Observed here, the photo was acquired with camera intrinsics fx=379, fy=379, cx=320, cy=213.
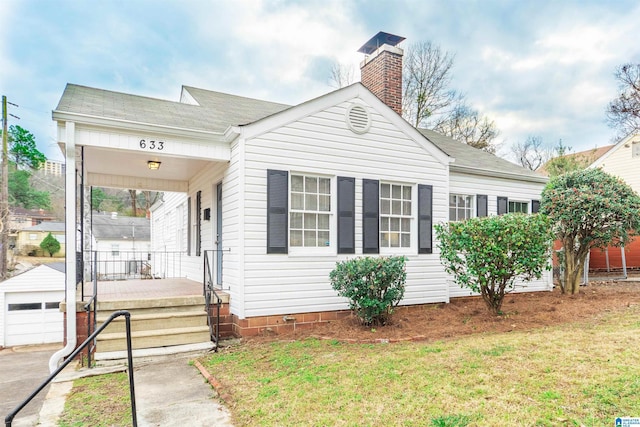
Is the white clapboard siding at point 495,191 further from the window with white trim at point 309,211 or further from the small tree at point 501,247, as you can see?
the window with white trim at point 309,211

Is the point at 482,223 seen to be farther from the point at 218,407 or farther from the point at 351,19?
the point at 351,19

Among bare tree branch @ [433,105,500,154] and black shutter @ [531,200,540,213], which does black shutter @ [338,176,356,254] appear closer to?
black shutter @ [531,200,540,213]

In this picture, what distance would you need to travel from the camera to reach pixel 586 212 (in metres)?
8.08

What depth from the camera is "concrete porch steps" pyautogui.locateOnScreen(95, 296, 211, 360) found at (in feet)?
17.9

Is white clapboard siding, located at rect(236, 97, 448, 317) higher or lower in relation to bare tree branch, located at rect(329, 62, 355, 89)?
lower

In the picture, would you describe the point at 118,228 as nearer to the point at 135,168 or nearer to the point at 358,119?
the point at 135,168

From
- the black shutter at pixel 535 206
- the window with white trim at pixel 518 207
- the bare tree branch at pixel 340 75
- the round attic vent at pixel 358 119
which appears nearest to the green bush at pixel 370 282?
the round attic vent at pixel 358 119

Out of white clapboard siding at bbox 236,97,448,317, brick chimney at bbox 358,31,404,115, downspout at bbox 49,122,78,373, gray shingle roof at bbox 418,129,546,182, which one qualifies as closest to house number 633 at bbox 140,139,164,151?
downspout at bbox 49,122,78,373

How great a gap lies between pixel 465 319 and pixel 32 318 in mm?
13294

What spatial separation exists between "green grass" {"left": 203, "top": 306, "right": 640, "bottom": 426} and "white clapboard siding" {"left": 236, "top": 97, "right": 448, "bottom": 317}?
1332mm

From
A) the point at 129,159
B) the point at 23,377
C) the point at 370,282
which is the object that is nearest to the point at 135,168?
the point at 129,159

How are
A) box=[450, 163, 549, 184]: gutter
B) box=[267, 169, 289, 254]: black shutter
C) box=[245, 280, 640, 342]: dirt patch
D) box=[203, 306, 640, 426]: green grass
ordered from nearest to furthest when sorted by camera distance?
box=[203, 306, 640, 426]: green grass
box=[245, 280, 640, 342]: dirt patch
box=[267, 169, 289, 254]: black shutter
box=[450, 163, 549, 184]: gutter

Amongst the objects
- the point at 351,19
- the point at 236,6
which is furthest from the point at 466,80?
the point at 236,6

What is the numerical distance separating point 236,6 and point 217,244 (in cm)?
759
